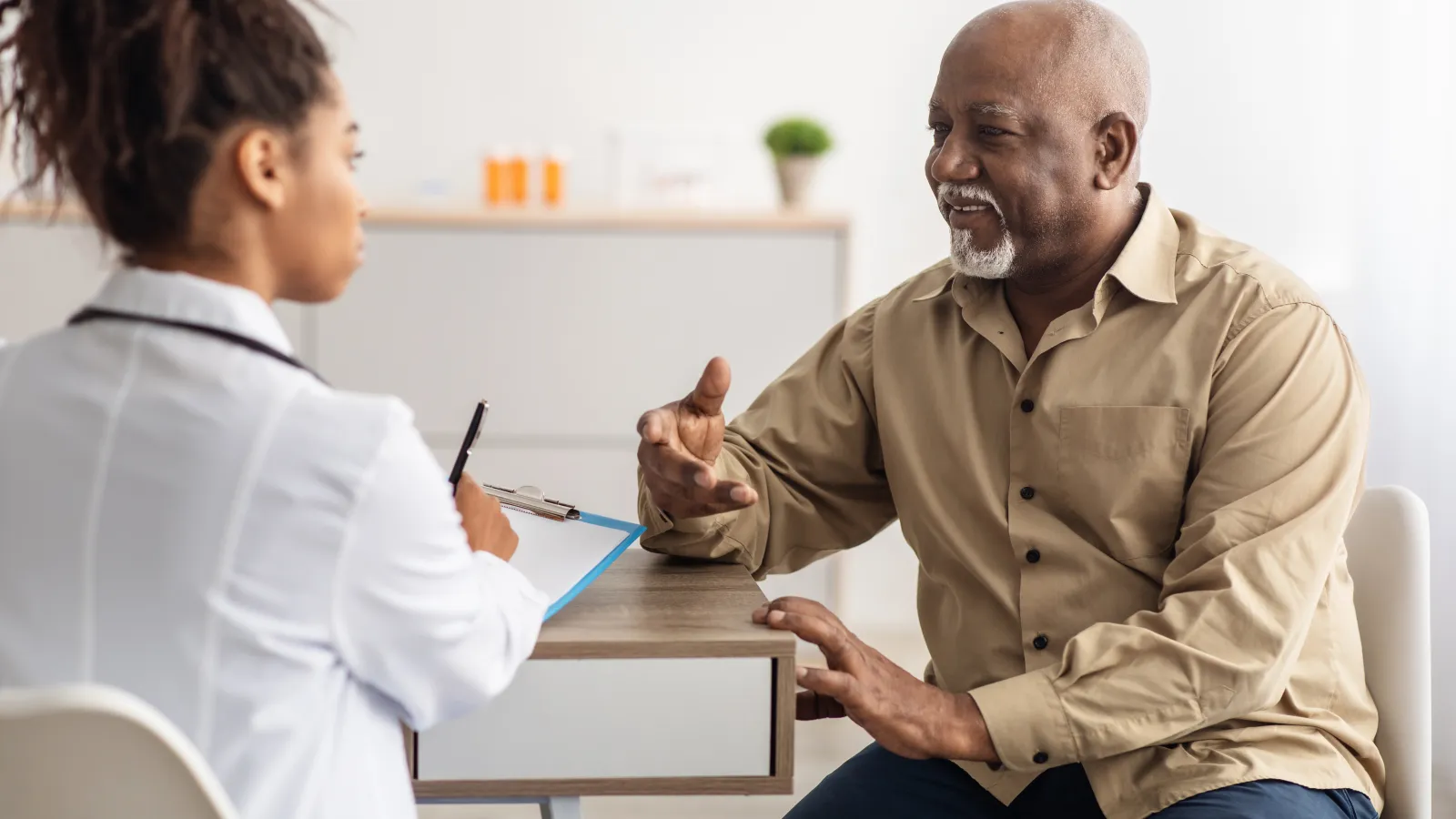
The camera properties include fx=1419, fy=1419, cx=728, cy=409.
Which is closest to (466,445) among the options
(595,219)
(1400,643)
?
(1400,643)

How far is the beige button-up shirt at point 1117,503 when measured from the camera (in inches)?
53.0

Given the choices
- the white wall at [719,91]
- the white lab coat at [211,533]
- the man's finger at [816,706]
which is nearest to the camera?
the white lab coat at [211,533]

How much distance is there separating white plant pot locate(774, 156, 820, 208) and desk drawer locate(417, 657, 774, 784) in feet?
8.73

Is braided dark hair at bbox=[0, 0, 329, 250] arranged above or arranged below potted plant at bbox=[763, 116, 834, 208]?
above

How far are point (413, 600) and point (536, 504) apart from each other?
550 millimetres

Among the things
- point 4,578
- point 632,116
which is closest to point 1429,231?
point 632,116

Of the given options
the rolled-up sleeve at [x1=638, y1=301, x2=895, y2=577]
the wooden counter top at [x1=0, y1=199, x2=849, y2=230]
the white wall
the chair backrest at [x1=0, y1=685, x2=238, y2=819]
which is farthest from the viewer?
the white wall

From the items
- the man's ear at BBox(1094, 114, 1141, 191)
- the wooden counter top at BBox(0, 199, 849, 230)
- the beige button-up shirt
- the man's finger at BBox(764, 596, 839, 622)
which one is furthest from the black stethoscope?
the wooden counter top at BBox(0, 199, 849, 230)

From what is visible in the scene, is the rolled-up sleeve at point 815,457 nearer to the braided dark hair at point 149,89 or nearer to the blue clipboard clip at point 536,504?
the blue clipboard clip at point 536,504

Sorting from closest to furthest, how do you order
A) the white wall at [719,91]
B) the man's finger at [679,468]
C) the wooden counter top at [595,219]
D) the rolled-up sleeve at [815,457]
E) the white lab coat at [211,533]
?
the white lab coat at [211,533] < the man's finger at [679,468] < the rolled-up sleeve at [815,457] < the wooden counter top at [595,219] < the white wall at [719,91]

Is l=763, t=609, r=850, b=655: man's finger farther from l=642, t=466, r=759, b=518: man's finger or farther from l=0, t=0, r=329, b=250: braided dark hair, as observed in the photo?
l=0, t=0, r=329, b=250: braided dark hair

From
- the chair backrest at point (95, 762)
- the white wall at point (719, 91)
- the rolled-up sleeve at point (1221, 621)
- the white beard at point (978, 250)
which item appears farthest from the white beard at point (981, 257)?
the white wall at point (719, 91)

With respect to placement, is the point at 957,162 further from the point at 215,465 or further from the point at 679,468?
the point at 215,465

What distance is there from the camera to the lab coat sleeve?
904 mm
